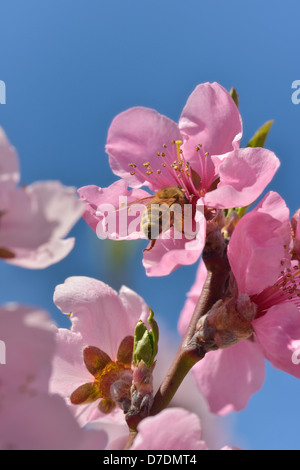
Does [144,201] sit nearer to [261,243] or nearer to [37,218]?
[261,243]

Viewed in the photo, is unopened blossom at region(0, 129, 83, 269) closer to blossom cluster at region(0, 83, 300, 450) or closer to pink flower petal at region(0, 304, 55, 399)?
pink flower petal at region(0, 304, 55, 399)

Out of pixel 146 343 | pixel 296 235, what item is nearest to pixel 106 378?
pixel 146 343

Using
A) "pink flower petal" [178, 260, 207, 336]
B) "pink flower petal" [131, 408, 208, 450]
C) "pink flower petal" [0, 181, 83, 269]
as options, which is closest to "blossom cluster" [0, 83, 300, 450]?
"pink flower petal" [131, 408, 208, 450]

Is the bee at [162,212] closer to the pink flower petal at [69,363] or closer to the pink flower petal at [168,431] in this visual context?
the pink flower petal at [69,363]

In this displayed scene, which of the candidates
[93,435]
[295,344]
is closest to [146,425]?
[93,435]

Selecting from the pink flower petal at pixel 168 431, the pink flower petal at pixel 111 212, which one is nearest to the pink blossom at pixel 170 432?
the pink flower petal at pixel 168 431
